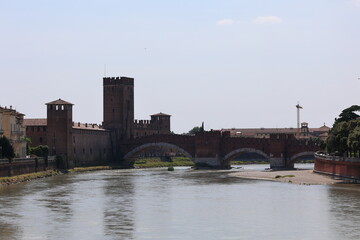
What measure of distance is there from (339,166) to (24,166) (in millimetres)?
29476

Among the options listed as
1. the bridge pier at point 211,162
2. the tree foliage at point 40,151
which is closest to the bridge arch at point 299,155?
the bridge pier at point 211,162

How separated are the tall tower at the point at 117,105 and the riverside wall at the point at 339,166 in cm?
4525

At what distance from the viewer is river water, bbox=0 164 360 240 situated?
40.8 m

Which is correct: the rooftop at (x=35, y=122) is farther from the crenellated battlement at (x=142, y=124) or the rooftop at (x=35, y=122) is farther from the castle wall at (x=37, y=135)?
the crenellated battlement at (x=142, y=124)

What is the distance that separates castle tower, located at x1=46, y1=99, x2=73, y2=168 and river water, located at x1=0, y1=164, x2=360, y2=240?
97.3 feet

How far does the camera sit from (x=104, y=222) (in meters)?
44.5

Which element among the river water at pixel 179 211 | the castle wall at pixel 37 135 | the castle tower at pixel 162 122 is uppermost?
the castle tower at pixel 162 122

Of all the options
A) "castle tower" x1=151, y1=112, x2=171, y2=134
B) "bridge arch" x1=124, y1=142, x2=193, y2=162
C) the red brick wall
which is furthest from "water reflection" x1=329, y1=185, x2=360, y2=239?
"castle tower" x1=151, y1=112, x2=171, y2=134

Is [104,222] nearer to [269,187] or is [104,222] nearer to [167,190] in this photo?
[167,190]

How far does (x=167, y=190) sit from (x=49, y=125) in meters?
39.5

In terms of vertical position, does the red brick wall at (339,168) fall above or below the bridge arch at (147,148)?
below

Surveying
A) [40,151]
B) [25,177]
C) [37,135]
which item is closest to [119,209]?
[25,177]

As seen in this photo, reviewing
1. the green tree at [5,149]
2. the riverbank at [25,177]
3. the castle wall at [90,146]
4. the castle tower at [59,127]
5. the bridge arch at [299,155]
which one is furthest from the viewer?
the castle wall at [90,146]

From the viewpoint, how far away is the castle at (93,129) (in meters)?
101
